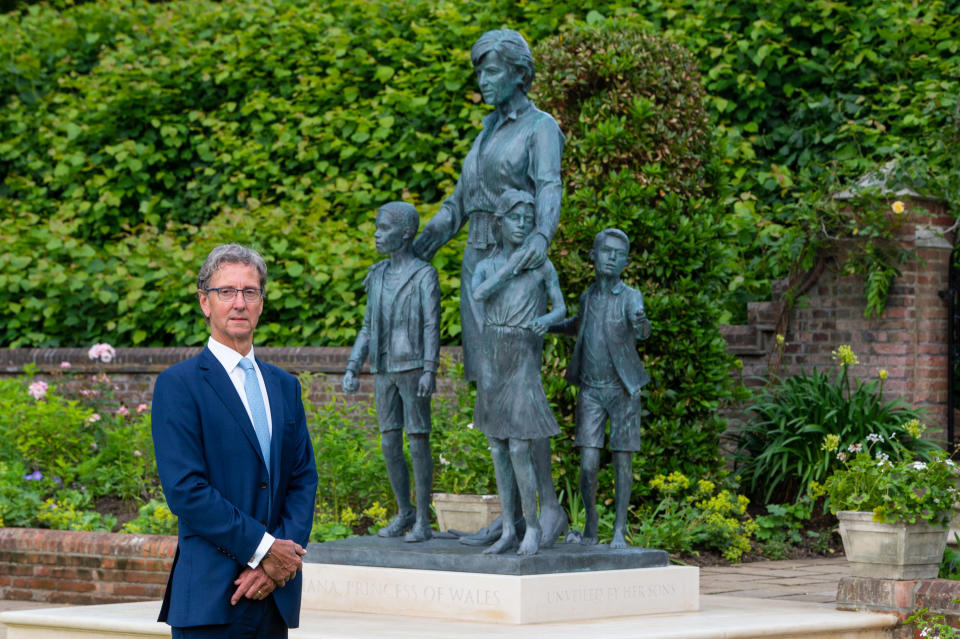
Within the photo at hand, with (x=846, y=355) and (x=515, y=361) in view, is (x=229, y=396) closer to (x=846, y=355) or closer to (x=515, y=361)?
(x=515, y=361)

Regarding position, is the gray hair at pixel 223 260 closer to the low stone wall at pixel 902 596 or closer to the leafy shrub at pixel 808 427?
the low stone wall at pixel 902 596

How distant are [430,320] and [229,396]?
3.25 m

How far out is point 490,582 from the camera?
645cm

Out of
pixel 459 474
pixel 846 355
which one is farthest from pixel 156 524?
pixel 846 355

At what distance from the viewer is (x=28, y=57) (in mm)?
16453

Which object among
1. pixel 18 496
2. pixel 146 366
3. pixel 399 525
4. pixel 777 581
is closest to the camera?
pixel 399 525

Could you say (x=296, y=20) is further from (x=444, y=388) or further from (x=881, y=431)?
(x=881, y=431)

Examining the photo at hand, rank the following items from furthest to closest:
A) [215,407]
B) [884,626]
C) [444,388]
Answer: [444,388] < [884,626] < [215,407]

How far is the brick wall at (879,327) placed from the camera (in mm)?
10383

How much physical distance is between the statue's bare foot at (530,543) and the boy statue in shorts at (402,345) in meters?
0.75

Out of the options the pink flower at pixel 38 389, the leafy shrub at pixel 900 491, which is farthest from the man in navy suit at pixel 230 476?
the pink flower at pixel 38 389

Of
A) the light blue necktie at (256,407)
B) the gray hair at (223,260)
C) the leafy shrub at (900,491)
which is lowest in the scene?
the leafy shrub at (900,491)

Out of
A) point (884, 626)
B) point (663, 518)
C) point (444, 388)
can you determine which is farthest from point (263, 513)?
point (444, 388)

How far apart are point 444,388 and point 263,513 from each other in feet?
22.8
